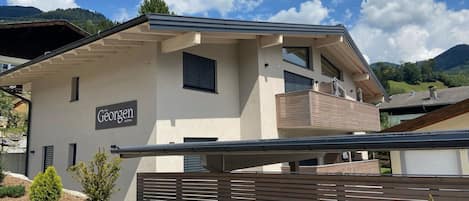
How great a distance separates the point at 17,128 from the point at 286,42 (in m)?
18.3

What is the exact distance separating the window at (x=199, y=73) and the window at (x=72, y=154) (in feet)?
16.1

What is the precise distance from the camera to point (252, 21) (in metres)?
11.4

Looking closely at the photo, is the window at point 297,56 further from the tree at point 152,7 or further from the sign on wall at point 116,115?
the tree at point 152,7

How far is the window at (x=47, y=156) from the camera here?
1439cm

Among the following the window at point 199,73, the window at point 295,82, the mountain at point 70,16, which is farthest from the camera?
the mountain at point 70,16

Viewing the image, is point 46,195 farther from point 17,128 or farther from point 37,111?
point 17,128

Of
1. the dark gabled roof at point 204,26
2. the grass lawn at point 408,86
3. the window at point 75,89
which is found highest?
the grass lawn at point 408,86

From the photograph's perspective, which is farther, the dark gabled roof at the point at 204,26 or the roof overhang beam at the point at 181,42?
the roof overhang beam at the point at 181,42

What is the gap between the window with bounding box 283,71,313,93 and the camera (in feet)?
46.6

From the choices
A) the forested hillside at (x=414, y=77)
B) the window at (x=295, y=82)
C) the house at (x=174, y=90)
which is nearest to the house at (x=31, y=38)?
the house at (x=174, y=90)

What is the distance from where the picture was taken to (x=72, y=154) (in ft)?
43.6

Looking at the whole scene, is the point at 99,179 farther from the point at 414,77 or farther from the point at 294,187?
the point at 414,77

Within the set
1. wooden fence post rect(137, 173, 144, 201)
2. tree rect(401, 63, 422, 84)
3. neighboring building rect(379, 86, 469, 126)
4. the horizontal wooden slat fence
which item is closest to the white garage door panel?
the horizontal wooden slat fence

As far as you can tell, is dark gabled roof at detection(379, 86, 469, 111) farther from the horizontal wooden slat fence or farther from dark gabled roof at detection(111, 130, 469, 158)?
dark gabled roof at detection(111, 130, 469, 158)
